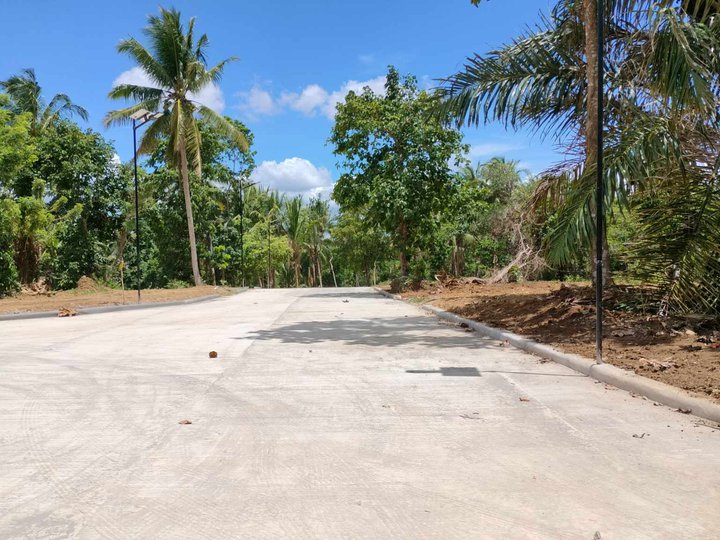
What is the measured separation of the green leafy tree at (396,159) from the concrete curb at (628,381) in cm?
1417

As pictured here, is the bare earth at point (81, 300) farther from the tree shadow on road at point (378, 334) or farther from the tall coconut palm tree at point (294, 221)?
the tall coconut palm tree at point (294, 221)

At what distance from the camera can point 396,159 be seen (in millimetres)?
Result: 23797

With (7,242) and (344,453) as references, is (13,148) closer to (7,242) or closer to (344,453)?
(7,242)

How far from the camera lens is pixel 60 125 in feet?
114

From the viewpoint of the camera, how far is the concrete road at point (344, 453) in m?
3.09

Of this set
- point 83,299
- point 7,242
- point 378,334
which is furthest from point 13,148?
point 378,334

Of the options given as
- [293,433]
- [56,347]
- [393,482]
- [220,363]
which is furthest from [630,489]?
[56,347]

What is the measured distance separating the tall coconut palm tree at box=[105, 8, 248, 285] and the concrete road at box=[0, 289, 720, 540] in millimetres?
22073

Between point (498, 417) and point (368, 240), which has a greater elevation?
point (368, 240)

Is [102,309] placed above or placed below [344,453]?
above

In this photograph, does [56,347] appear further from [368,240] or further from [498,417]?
[368,240]

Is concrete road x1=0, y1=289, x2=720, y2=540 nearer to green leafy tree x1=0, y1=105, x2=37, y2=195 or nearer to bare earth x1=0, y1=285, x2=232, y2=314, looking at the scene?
bare earth x1=0, y1=285, x2=232, y2=314

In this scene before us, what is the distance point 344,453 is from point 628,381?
3377mm

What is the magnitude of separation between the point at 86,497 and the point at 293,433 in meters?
1.67
